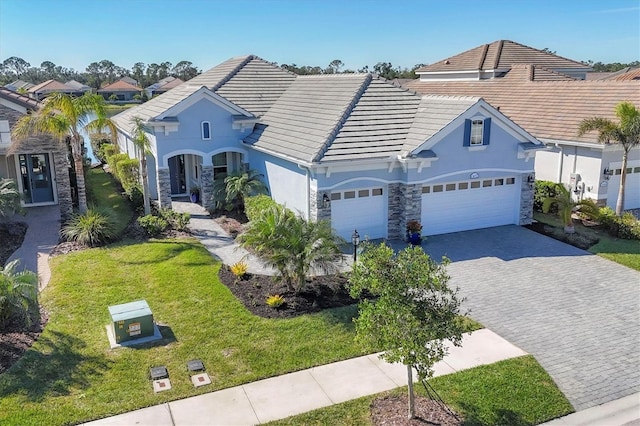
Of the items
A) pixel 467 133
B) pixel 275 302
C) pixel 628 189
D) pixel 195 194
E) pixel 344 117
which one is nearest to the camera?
pixel 275 302

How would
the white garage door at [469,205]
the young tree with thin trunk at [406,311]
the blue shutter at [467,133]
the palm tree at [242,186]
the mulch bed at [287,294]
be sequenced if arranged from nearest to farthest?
the young tree with thin trunk at [406,311]
the mulch bed at [287,294]
the blue shutter at [467,133]
the white garage door at [469,205]
the palm tree at [242,186]

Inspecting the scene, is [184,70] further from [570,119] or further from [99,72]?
[570,119]

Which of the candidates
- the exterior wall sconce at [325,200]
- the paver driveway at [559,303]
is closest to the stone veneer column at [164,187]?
the exterior wall sconce at [325,200]

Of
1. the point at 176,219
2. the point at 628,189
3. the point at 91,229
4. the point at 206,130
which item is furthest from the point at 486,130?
the point at 91,229

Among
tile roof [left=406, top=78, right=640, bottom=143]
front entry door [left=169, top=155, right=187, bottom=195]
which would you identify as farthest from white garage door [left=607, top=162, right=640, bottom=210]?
front entry door [left=169, top=155, right=187, bottom=195]

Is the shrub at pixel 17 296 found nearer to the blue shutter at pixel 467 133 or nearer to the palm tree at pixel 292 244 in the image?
the palm tree at pixel 292 244

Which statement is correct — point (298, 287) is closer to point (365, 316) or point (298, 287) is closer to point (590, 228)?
point (365, 316)

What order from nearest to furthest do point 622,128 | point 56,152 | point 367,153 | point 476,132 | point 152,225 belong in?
point 367,153, point 152,225, point 476,132, point 622,128, point 56,152
